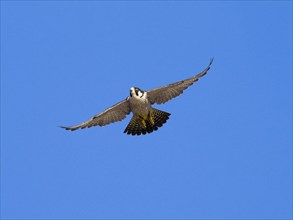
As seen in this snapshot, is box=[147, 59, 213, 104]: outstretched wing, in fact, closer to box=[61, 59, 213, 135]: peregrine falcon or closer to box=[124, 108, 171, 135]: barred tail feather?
box=[61, 59, 213, 135]: peregrine falcon

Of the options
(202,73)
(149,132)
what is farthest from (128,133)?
(202,73)

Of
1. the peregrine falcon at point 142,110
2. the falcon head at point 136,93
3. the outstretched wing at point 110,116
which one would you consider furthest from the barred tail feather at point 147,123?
the falcon head at point 136,93

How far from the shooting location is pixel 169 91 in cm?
4194

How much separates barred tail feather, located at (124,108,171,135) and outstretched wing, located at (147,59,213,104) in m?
0.56

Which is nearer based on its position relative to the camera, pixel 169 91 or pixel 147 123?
pixel 169 91

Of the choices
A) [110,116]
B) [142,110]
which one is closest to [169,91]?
[142,110]

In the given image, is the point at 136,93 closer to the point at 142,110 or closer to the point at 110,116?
the point at 142,110

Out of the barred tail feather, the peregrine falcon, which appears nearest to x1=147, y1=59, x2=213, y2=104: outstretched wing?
the peregrine falcon

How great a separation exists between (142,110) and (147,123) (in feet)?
2.31

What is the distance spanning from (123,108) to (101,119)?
81cm

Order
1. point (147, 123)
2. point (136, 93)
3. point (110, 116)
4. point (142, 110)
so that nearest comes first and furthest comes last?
1. point (136, 93)
2. point (142, 110)
3. point (110, 116)
4. point (147, 123)

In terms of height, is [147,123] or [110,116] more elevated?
[110,116]

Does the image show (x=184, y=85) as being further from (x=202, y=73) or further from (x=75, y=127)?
(x=75, y=127)

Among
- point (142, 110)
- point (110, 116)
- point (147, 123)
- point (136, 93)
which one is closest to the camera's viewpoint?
point (136, 93)
